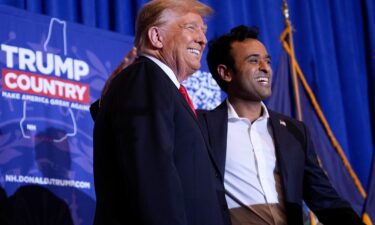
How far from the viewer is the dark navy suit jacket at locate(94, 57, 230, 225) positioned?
190cm

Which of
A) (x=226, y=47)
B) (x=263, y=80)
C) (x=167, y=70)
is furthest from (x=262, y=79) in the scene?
(x=167, y=70)

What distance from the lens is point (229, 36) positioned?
3.18 meters

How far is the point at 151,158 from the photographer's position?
1.92 m

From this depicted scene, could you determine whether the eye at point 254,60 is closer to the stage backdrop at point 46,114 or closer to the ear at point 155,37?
the stage backdrop at point 46,114

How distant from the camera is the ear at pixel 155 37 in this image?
2.27m

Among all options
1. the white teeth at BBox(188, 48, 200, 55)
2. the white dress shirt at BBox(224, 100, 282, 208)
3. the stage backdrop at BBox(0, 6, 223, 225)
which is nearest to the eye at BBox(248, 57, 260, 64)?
the white dress shirt at BBox(224, 100, 282, 208)

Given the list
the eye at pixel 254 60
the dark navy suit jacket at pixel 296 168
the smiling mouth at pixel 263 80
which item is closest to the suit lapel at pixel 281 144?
the dark navy suit jacket at pixel 296 168

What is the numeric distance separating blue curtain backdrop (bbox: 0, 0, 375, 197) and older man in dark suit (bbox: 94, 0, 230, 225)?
261cm

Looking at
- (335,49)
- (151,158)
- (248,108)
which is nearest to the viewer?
(151,158)

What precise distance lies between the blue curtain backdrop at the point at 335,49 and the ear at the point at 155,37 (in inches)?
93.4

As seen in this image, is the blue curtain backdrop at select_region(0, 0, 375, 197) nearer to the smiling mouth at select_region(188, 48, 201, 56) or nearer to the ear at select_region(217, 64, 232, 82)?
the ear at select_region(217, 64, 232, 82)

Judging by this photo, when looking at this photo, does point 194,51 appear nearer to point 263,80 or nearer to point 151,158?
point 151,158

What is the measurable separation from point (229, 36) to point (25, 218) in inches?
45.2

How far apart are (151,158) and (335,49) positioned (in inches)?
155
